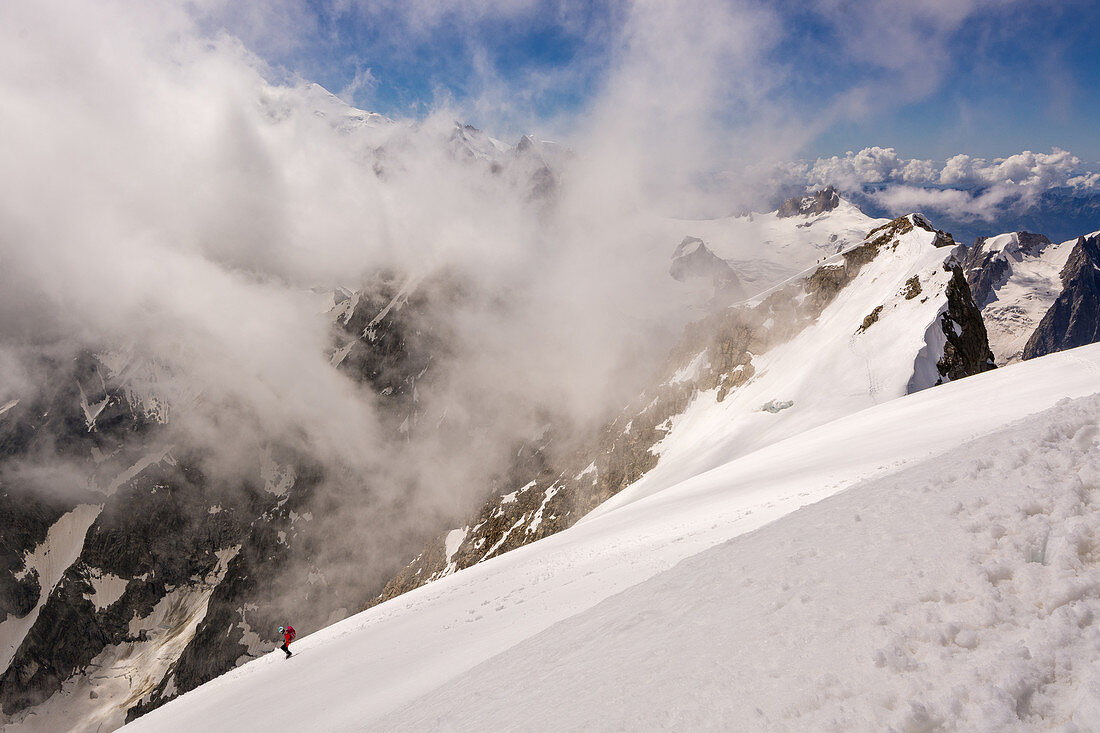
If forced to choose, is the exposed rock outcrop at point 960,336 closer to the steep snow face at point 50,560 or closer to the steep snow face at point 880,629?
the steep snow face at point 880,629

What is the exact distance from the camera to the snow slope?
3639mm

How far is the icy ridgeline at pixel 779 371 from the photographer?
4375 centimetres

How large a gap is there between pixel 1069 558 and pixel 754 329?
247 feet

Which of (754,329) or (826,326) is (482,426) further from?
(826,326)

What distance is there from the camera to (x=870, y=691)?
347 centimetres

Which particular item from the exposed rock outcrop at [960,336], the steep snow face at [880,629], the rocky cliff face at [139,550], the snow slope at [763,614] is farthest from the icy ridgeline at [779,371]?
the rocky cliff face at [139,550]

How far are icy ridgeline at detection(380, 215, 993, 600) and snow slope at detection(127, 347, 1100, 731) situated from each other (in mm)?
32002

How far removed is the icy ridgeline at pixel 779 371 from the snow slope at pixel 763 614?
3200cm

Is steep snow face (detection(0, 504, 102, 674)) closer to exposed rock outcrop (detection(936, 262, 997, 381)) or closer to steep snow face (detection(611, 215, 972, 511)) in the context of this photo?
steep snow face (detection(611, 215, 972, 511))

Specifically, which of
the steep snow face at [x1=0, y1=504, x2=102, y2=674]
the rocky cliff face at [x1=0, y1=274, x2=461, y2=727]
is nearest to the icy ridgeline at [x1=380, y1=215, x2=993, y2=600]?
the rocky cliff face at [x1=0, y1=274, x2=461, y2=727]

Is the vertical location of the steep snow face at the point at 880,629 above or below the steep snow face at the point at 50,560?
below

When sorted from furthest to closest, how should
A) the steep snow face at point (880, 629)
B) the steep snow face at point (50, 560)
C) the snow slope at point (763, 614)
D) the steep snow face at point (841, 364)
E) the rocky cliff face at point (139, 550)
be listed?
the steep snow face at point (50, 560), the rocky cliff face at point (139, 550), the steep snow face at point (841, 364), the snow slope at point (763, 614), the steep snow face at point (880, 629)

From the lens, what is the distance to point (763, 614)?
16.3ft

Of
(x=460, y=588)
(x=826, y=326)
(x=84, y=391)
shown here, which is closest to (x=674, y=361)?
(x=826, y=326)
